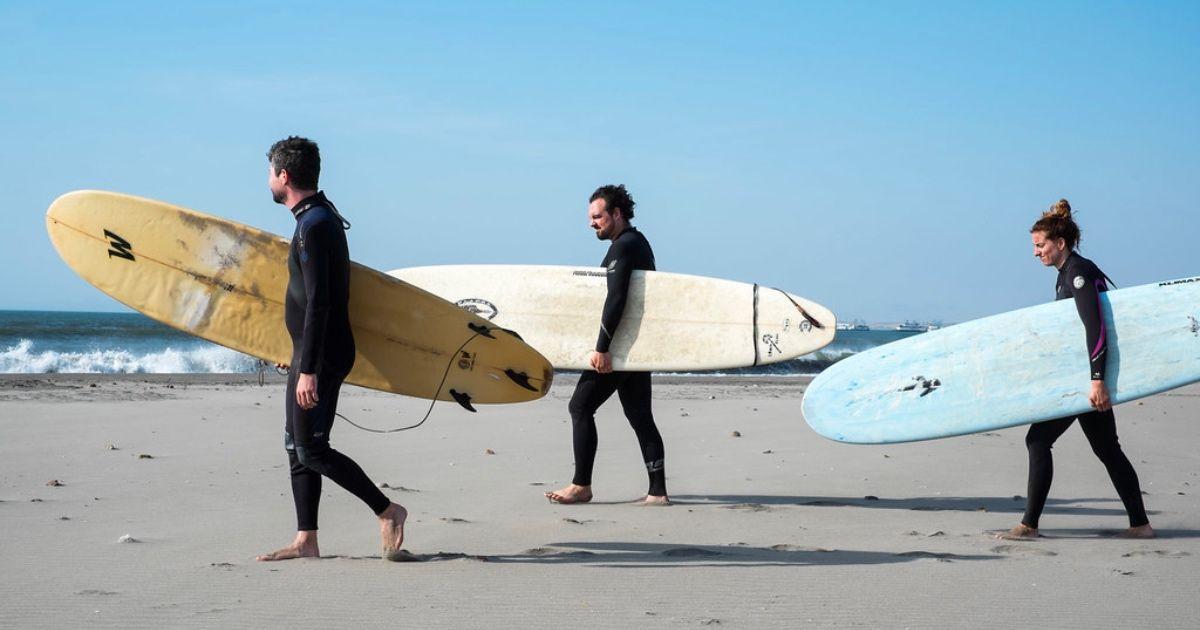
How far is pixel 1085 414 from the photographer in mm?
4707

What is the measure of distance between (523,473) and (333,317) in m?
2.83

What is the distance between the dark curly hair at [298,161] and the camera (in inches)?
151

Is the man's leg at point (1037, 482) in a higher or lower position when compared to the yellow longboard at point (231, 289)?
lower

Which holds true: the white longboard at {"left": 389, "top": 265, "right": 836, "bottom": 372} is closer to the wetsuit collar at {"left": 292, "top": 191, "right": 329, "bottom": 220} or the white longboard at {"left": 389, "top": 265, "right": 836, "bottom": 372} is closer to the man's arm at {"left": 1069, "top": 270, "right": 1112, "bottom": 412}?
the man's arm at {"left": 1069, "top": 270, "right": 1112, "bottom": 412}

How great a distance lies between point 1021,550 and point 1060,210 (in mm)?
1468

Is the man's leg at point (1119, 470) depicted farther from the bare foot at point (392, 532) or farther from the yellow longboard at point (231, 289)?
the bare foot at point (392, 532)

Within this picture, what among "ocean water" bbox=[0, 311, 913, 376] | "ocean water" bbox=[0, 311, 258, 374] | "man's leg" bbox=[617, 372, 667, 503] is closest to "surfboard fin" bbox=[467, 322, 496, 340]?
"man's leg" bbox=[617, 372, 667, 503]

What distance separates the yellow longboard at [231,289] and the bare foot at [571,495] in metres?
0.81

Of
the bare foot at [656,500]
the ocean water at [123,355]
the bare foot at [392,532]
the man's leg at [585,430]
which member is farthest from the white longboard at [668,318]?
the ocean water at [123,355]

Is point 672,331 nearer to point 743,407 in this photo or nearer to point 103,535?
point 103,535

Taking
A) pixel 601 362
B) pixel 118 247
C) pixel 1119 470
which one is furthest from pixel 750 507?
pixel 118 247

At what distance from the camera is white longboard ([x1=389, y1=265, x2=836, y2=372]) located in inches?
237

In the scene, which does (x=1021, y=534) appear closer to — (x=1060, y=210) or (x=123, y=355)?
(x=1060, y=210)

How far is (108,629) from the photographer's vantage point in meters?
2.85
